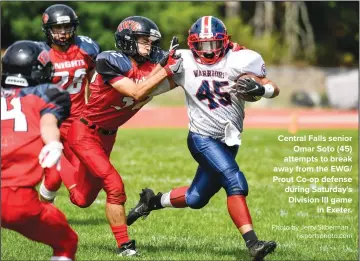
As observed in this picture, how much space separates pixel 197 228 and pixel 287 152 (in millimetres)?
6384

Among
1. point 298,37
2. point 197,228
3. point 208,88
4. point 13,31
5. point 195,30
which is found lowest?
point 298,37

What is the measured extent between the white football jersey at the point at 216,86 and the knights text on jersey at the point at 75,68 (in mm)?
1487

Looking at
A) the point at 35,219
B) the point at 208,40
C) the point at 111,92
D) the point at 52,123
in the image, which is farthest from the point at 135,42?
the point at 35,219

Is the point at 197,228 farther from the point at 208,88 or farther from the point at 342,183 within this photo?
the point at 342,183

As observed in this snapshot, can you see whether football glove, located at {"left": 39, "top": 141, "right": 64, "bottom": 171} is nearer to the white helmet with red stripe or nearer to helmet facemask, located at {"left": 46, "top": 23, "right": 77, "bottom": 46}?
the white helmet with red stripe

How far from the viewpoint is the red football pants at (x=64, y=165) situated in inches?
254

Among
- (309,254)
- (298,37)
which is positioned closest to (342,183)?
(309,254)

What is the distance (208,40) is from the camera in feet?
18.3

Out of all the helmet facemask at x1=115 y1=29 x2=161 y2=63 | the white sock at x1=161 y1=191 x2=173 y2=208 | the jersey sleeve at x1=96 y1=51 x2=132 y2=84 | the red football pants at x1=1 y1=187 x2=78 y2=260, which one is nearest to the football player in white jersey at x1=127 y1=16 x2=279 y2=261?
the helmet facemask at x1=115 y1=29 x2=161 y2=63

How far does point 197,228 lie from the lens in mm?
6953

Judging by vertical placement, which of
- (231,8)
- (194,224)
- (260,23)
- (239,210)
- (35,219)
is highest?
(35,219)

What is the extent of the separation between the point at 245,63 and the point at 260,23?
2945 cm

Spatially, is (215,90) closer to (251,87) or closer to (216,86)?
(216,86)

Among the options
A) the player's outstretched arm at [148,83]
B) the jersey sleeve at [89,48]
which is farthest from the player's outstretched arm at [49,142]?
the jersey sleeve at [89,48]
